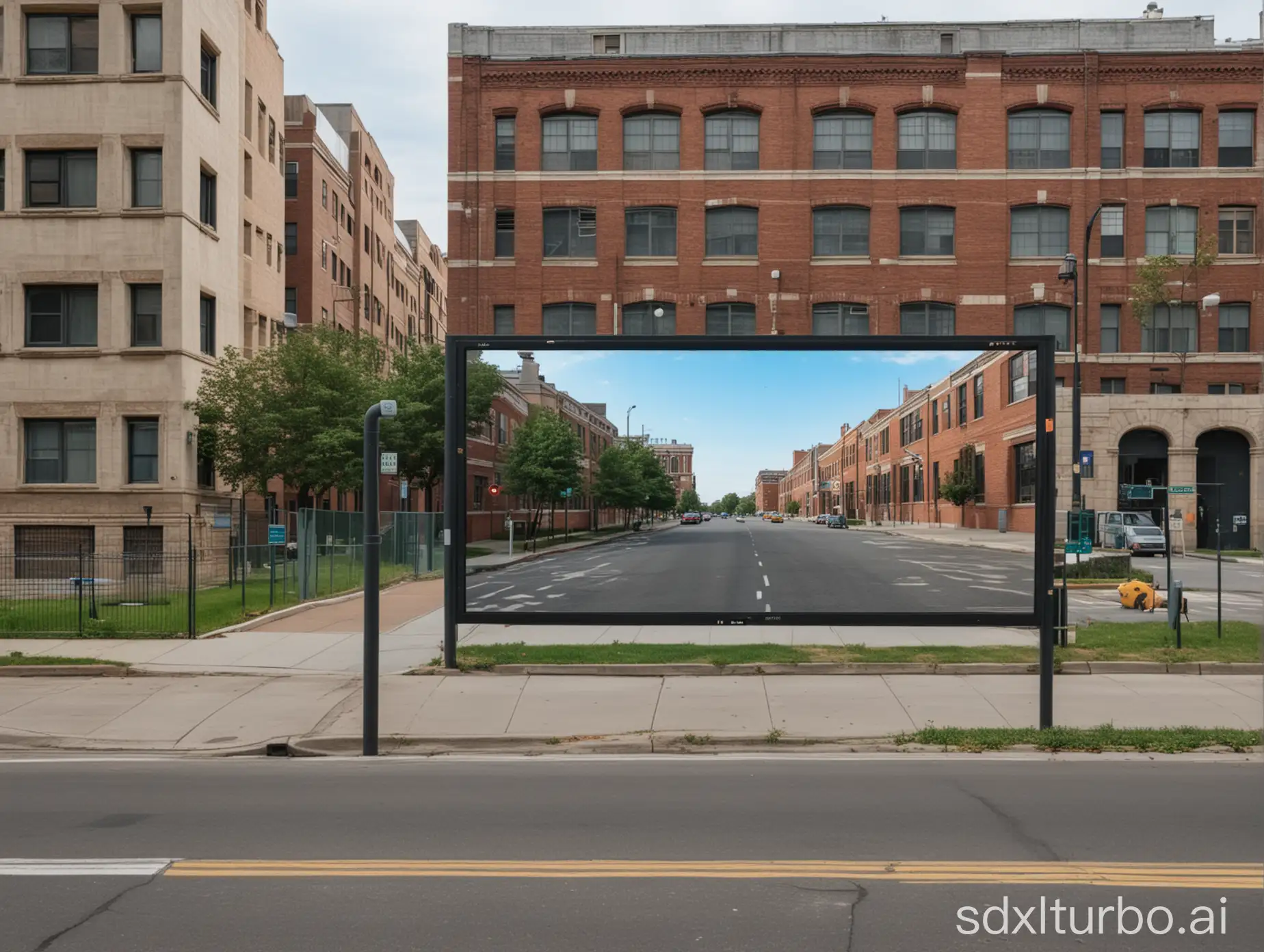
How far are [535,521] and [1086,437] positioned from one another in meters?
25.4

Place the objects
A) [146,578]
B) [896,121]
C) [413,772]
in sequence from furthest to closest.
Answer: [896,121]
[146,578]
[413,772]

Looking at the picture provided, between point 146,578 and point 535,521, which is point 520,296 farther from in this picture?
point 146,578

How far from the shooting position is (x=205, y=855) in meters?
6.74

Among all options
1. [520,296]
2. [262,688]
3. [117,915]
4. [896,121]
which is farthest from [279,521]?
[117,915]

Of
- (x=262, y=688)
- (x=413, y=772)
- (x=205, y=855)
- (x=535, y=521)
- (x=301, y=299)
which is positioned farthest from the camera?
(x=301, y=299)

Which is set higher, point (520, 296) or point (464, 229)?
point (464, 229)

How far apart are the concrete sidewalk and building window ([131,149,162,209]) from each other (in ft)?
63.7

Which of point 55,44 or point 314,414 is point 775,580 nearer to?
point 314,414

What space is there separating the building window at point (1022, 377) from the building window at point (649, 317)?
94.6ft

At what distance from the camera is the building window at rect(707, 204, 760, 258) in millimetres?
42656

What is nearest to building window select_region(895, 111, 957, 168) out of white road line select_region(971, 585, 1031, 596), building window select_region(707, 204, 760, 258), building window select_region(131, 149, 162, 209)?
building window select_region(707, 204, 760, 258)

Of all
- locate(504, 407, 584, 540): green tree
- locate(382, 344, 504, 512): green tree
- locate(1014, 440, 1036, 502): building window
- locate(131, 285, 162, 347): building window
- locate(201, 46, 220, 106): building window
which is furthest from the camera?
locate(382, 344, 504, 512): green tree

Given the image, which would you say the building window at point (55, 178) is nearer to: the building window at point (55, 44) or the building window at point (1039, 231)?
the building window at point (55, 44)

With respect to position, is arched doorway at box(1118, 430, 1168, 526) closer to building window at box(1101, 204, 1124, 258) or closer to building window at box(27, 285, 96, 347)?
building window at box(1101, 204, 1124, 258)
